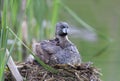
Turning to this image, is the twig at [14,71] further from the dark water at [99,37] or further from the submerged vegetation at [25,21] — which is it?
the dark water at [99,37]

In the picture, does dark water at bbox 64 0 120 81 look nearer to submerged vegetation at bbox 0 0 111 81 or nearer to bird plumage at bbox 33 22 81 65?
submerged vegetation at bbox 0 0 111 81

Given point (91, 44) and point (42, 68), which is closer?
point (42, 68)

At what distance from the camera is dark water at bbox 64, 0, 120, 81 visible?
28.0 ft

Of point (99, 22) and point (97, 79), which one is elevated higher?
point (99, 22)

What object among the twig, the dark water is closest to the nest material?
the twig

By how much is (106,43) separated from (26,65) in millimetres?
5175

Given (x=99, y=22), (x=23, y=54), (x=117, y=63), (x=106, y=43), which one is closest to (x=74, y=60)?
(x=23, y=54)

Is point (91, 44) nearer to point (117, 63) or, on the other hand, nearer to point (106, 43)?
point (106, 43)

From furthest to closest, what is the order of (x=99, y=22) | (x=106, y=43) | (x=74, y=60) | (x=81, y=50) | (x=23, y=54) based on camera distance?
1. (x=99, y=22)
2. (x=106, y=43)
3. (x=81, y=50)
4. (x=23, y=54)
5. (x=74, y=60)

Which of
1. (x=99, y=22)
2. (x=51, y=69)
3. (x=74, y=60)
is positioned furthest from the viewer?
(x=99, y=22)

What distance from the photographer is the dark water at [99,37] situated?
28.0 ft

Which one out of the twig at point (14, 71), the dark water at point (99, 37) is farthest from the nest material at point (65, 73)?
the dark water at point (99, 37)

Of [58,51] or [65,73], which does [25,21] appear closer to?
[58,51]

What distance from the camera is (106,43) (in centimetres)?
1019
